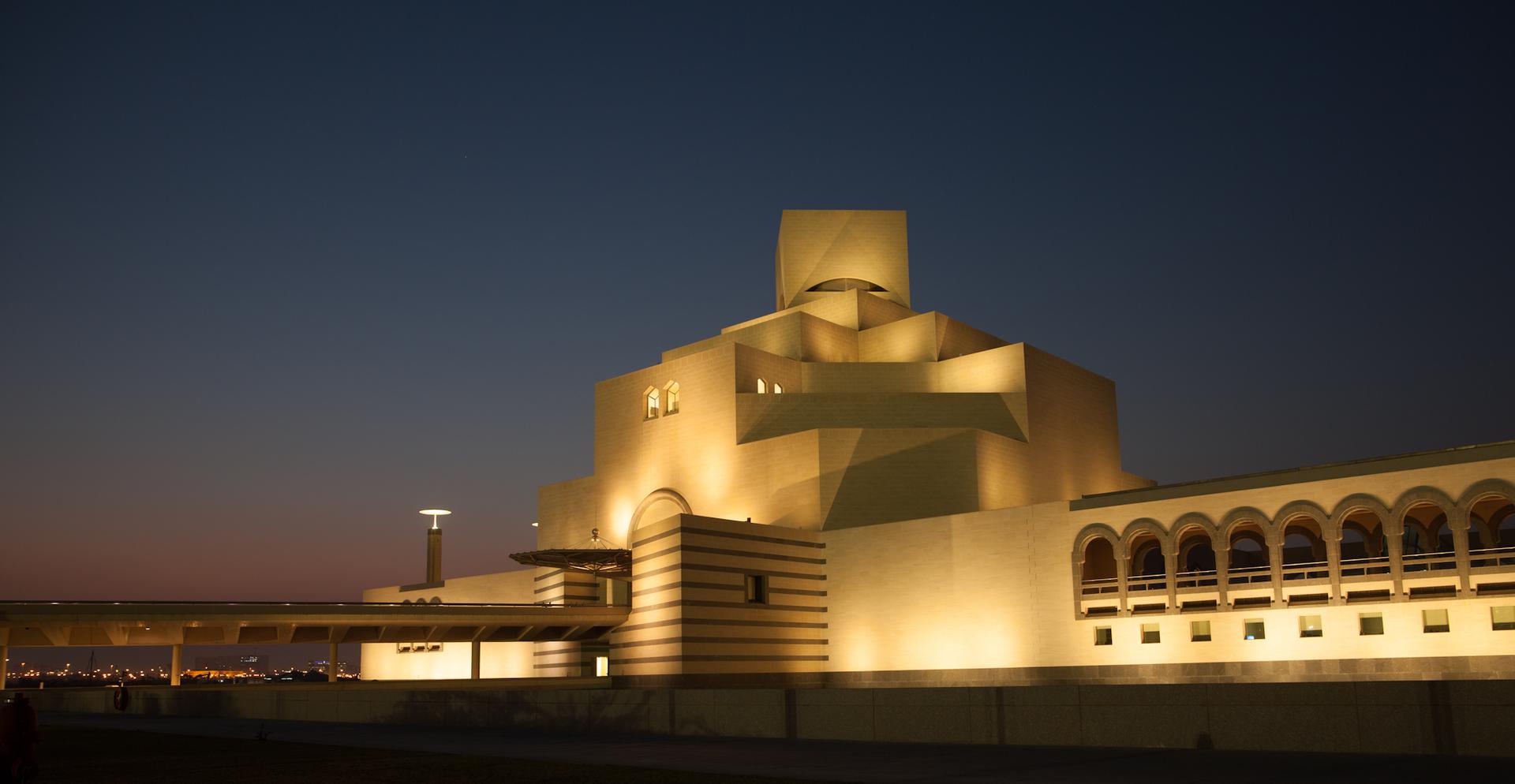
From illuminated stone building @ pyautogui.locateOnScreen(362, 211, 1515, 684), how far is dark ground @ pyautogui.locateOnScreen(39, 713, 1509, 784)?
24420mm

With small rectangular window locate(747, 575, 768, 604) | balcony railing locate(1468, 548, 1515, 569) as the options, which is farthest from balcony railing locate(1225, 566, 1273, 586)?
small rectangular window locate(747, 575, 768, 604)

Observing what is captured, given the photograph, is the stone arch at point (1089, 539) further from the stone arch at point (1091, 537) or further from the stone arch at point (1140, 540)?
the stone arch at point (1140, 540)

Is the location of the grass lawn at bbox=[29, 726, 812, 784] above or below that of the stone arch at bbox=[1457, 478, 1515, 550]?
below

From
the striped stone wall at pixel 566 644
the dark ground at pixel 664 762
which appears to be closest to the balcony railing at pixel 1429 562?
the dark ground at pixel 664 762

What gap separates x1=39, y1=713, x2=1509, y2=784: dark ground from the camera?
15969 millimetres

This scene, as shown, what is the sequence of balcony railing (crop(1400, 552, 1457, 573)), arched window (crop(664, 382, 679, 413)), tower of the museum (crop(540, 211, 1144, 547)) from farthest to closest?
arched window (crop(664, 382, 679, 413)), tower of the museum (crop(540, 211, 1144, 547)), balcony railing (crop(1400, 552, 1457, 573))

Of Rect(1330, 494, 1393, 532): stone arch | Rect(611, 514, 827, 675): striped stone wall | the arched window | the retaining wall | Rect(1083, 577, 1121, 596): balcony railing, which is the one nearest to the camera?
the retaining wall

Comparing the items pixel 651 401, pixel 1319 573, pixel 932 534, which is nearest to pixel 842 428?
pixel 932 534

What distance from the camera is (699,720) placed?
24766mm

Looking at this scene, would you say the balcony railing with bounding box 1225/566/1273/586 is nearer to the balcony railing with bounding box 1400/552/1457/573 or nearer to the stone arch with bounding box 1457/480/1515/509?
the balcony railing with bounding box 1400/552/1457/573

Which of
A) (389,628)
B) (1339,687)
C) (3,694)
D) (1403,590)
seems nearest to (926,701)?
(1339,687)

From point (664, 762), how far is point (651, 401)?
46.1 meters

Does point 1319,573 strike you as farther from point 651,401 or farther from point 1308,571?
point 651,401

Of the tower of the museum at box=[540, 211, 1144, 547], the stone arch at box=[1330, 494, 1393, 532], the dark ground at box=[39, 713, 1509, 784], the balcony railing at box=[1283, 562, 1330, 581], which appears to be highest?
the tower of the museum at box=[540, 211, 1144, 547]
